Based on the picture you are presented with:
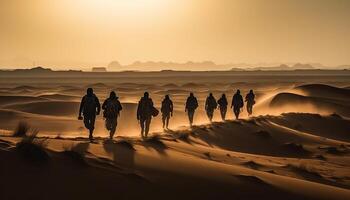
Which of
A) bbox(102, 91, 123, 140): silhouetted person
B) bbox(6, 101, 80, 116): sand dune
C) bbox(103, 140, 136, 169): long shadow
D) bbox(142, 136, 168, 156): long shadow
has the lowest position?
bbox(6, 101, 80, 116): sand dune

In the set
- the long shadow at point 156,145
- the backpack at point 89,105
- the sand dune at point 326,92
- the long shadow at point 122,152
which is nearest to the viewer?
the long shadow at point 122,152

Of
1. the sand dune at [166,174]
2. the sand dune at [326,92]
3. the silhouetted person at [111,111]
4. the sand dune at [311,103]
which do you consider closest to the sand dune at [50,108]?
the sand dune at [311,103]

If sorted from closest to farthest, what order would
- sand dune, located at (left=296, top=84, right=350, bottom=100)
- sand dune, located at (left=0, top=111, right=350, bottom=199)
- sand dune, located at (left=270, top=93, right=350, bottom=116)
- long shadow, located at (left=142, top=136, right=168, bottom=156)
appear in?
sand dune, located at (left=0, top=111, right=350, bottom=199) < long shadow, located at (left=142, top=136, right=168, bottom=156) < sand dune, located at (left=270, top=93, right=350, bottom=116) < sand dune, located at (left=296, top=84, right=350, bottom=100)

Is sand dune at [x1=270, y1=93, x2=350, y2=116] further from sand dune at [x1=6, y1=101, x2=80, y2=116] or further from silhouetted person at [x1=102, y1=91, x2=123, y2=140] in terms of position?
silhouetted person at [x1=102, y1=91, x2=123, y2=140]

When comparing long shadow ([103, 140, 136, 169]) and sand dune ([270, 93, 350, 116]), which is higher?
long shadow ([103, 140, 136, 169])

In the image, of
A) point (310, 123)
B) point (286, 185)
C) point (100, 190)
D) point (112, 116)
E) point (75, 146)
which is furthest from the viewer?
point (310, 123)

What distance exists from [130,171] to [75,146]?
2.23 meters

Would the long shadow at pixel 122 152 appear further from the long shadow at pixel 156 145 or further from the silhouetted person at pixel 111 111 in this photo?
the silhouetted person at pixel 111 111

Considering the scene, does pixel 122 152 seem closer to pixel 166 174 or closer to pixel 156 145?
pixel 166 174

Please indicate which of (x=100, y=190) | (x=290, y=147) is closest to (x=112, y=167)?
(x=100, y=190)

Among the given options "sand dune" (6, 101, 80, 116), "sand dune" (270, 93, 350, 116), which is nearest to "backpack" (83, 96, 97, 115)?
"sand dune" (6, 101, 80, 116)

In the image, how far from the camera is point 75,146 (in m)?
10.4

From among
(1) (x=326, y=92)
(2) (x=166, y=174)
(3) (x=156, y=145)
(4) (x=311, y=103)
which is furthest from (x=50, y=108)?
(2) (x=166, y=174)

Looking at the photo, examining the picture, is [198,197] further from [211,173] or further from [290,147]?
[290,147]
